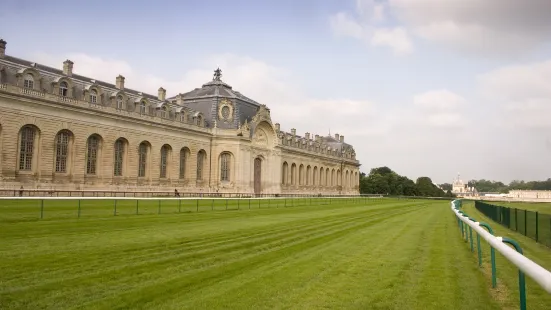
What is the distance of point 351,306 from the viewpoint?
23.3 ft

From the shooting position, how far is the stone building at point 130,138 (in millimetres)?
40500

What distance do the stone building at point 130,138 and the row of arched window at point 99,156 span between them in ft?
0.32

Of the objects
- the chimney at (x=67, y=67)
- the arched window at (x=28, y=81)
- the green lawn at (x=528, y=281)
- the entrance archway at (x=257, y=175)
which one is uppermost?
the chimney at (x=67, y=67)

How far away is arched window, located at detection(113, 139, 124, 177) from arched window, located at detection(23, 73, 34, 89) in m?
11.8

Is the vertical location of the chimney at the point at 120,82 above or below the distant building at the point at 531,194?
above

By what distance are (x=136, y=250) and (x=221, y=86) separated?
59.3 metres

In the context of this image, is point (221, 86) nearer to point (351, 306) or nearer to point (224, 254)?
point (224, 254)

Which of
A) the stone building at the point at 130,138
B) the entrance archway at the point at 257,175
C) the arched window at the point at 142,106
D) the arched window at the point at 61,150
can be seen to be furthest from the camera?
the entrance archway at the point at 257,175

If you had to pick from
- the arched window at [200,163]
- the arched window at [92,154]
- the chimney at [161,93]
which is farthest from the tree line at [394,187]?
the arched window at [92,154]

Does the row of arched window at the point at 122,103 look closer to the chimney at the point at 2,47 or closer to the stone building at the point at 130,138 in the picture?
the stone building at the point at 130,138

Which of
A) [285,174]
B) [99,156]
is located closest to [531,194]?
[285,174]

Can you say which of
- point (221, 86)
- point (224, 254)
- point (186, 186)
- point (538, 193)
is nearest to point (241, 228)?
point (224, 254)

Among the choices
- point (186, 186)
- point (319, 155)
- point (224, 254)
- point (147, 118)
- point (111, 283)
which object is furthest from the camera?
point (319, 155)

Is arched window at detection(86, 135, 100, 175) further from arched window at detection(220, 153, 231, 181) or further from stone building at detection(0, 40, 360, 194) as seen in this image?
arched window at detection(220, 153, 231, 181)
